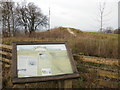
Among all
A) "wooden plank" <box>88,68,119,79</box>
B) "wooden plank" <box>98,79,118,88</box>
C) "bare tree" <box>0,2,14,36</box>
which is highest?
"bare tree" <box>0,2,14,36</box>

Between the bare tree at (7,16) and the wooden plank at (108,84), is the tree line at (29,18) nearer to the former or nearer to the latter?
the bare tree at (7,16)

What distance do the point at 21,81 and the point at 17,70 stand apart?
0.22 meters

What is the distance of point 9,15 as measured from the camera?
22375 millimetres

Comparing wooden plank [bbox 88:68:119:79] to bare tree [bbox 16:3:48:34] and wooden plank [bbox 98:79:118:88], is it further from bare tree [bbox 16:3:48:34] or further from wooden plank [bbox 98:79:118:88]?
bare tree [bbox 16:3:48:34]

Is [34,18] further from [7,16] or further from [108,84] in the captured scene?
[108,84]

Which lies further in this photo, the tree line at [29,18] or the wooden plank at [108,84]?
the tree line at [29,18]

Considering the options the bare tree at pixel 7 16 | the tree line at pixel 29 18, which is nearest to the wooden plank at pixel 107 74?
the bare tree at pixel 7 16

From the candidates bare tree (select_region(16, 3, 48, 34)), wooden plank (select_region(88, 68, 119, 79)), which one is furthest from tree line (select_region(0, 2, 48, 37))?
wooden plank (select_region(88, 68, 119, 79))

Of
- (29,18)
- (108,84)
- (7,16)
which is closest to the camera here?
(108,84)

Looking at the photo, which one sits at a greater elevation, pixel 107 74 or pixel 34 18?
pixel 34 18

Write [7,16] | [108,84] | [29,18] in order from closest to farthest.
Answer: [108,84] → [7,16] → [29,18]

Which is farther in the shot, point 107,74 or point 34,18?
point 34,18

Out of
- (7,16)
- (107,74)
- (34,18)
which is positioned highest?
(34,18)

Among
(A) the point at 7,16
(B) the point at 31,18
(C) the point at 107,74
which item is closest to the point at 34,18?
(B) the point at 31,18
